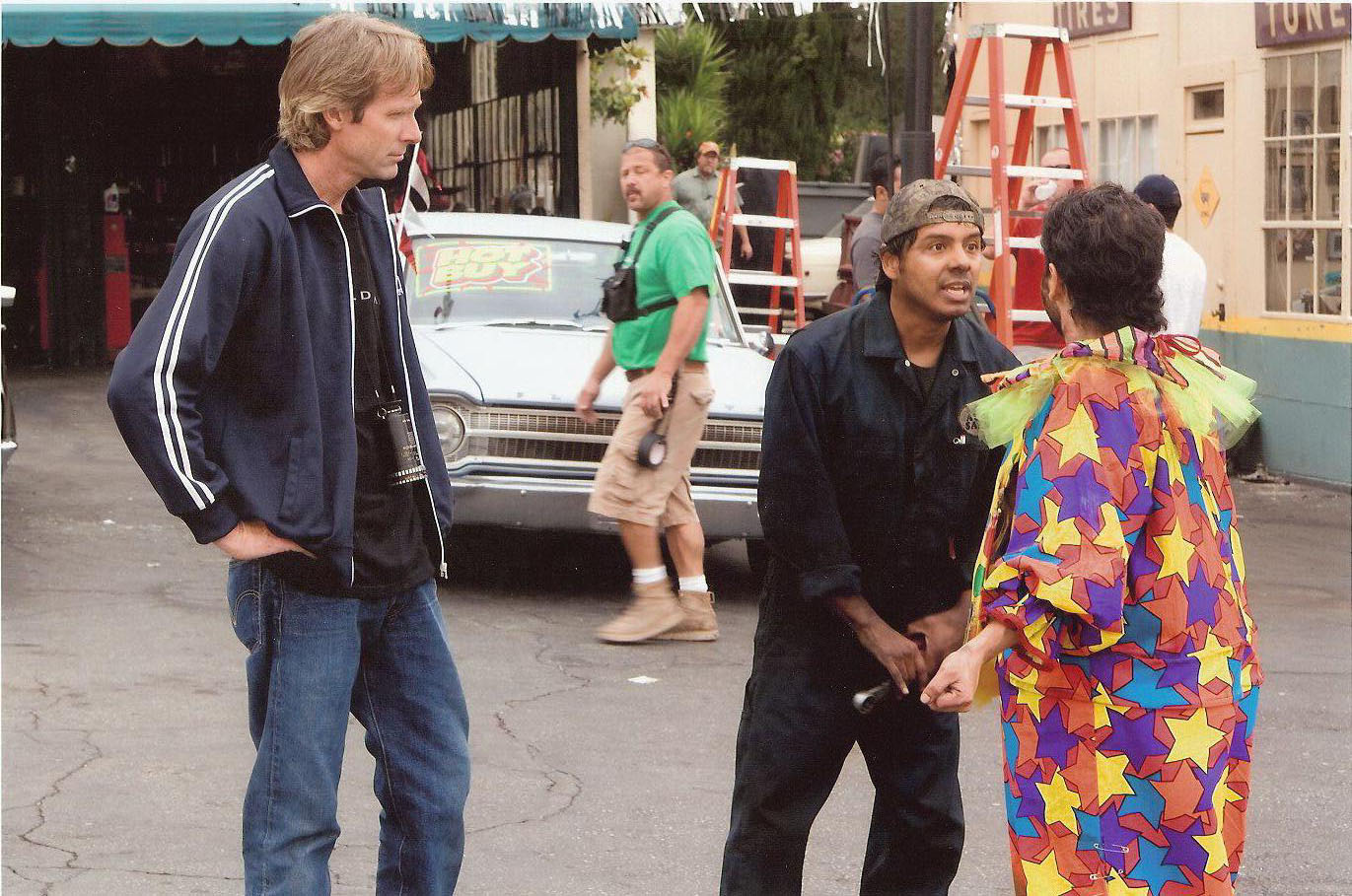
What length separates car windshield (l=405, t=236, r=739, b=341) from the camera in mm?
8883

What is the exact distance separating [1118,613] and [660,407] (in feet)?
14.4

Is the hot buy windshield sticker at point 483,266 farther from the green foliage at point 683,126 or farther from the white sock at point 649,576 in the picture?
the green foliage at point 683,126

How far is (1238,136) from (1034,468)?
36.0 feet

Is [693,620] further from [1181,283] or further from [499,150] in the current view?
[499,150]

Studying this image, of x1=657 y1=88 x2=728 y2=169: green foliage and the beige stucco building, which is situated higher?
x1=657 y1=88 x2=728 y2=169: green foliage

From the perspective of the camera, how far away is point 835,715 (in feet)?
12.0

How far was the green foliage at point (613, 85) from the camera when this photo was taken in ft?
57.3

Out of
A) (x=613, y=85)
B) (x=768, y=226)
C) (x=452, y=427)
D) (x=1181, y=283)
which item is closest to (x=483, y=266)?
(x=452, y=427)

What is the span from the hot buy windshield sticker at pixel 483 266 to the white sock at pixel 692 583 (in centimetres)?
212

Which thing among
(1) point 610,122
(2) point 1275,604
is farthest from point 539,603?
(1) point 610,122

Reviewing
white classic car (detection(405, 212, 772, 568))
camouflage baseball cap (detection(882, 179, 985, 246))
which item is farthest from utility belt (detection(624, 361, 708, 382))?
camouflage baseball cap (detection(882, 179, 985, 246))

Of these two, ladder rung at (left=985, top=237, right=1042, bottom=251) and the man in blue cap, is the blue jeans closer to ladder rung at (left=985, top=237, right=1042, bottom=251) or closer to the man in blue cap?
the man in blue cap

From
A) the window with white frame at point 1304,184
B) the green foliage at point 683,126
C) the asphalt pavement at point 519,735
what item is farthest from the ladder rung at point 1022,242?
the green foliage at point 683,126

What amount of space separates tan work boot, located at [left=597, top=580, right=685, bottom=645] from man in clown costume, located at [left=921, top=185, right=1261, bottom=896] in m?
4.32
